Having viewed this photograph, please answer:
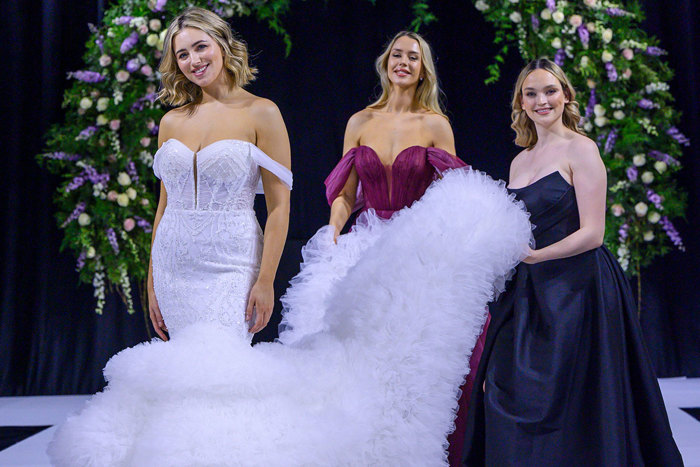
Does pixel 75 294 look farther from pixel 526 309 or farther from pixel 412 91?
pixel 526 309

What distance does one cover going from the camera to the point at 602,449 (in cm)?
227

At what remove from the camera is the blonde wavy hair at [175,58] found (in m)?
2.50

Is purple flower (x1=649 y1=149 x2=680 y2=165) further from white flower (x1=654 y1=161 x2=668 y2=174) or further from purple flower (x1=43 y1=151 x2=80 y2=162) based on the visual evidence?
purple flower (x1=43 y1=151 x2=80 y2=162)

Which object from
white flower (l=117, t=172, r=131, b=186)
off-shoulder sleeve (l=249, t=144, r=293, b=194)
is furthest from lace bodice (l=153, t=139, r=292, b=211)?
white flower (l=117, t=172, r=131, b=186)

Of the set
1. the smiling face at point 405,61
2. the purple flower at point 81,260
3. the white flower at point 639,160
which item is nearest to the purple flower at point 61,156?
the purple flower at point 81,260

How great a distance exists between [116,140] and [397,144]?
2532 mm

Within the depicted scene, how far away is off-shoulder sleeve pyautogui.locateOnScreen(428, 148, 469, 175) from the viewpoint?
3049 millimetres

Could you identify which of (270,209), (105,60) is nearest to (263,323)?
(270,209)

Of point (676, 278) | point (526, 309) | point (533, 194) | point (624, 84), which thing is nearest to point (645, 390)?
point (526, 309)

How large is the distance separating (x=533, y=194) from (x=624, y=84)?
122 inches

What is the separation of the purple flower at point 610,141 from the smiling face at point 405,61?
2389 millimetres

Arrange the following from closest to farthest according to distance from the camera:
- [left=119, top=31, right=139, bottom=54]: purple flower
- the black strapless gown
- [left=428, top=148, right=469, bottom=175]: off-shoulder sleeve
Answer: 1. the black strapless gown
2. [left=428, top=148, right=469, bottom=175]: off-shoulder sleeve
3. [left=119, top=31, right=139, bottom=54]: purple flower

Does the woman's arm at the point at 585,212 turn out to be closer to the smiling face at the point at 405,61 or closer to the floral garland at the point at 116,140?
the smiling face at the point at 405,61

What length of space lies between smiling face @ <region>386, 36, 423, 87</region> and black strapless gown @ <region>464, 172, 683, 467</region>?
37.2 inches
